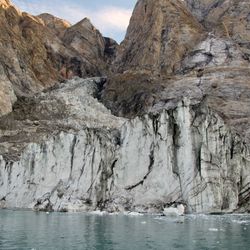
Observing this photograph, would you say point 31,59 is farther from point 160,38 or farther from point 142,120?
→ point 142,120

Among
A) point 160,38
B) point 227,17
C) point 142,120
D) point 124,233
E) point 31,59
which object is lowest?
point 124,233

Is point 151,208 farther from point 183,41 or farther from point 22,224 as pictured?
point 183,41

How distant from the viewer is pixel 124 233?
110 ft

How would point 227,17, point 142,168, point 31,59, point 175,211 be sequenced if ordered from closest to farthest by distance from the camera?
point 175,211 → point 142,168 → point 227,17 → point 31,59

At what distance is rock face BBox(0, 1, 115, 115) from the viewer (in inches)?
5143

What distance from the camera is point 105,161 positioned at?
55.2 meters

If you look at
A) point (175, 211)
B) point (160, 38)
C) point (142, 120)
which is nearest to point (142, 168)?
point (142, 120)

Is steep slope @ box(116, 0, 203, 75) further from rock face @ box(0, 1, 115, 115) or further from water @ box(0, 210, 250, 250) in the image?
water @ box(0, 210, 250, 250)

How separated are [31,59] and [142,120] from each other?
102 meters

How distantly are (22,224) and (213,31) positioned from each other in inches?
4269

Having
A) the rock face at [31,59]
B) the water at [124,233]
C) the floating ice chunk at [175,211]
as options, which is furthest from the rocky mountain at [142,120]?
the water at [124,233]

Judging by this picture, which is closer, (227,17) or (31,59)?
(227,17)

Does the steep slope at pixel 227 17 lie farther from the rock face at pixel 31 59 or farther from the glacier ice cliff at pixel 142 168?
the glacier ice cliff at pixel 142 168

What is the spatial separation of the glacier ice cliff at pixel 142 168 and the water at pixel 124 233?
4941 millimetres
